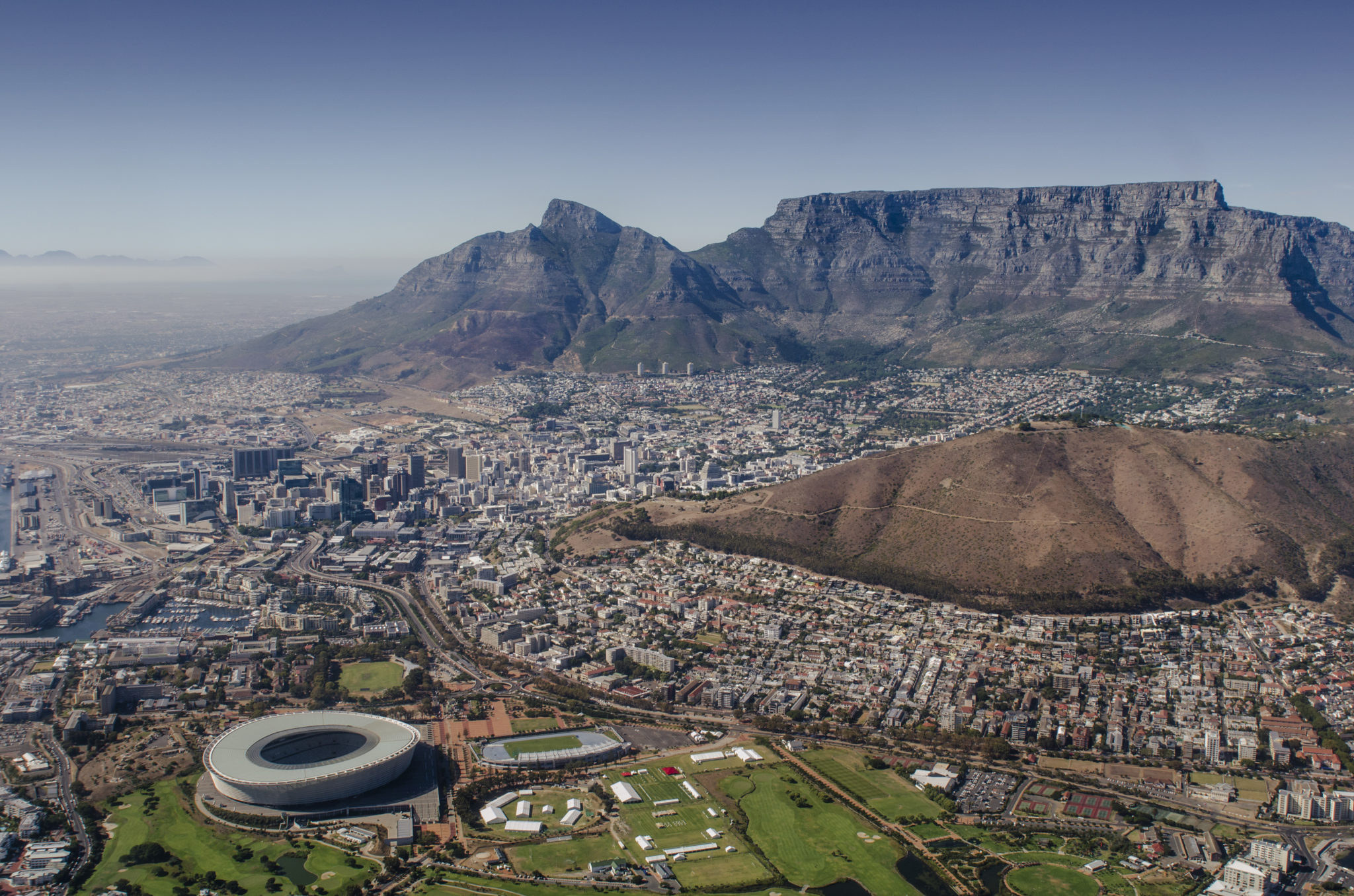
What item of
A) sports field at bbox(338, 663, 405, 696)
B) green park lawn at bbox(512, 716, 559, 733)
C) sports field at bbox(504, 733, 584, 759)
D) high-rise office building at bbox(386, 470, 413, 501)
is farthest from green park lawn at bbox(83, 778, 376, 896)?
high-rise office building at bbox(386, 470, 413, 501)

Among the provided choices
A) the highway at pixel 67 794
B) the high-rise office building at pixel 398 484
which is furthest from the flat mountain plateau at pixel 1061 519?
the highway at pixel 67 794

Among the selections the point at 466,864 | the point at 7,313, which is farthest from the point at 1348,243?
the point at 7,313

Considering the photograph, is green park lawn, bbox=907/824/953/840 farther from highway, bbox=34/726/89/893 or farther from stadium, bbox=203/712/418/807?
highway, bbox=34/726/89/893

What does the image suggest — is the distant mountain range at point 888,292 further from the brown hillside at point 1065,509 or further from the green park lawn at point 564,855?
the green park lawn at point 564,855

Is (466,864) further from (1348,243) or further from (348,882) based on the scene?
(1348,243)

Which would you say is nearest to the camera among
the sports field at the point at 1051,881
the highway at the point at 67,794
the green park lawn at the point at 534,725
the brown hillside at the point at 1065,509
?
the sports field at the point at 1051,881

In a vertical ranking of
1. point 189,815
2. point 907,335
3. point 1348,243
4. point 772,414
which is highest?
point 1348,243

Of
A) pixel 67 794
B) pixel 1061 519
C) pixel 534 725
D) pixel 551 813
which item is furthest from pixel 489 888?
pixel 1061 519
